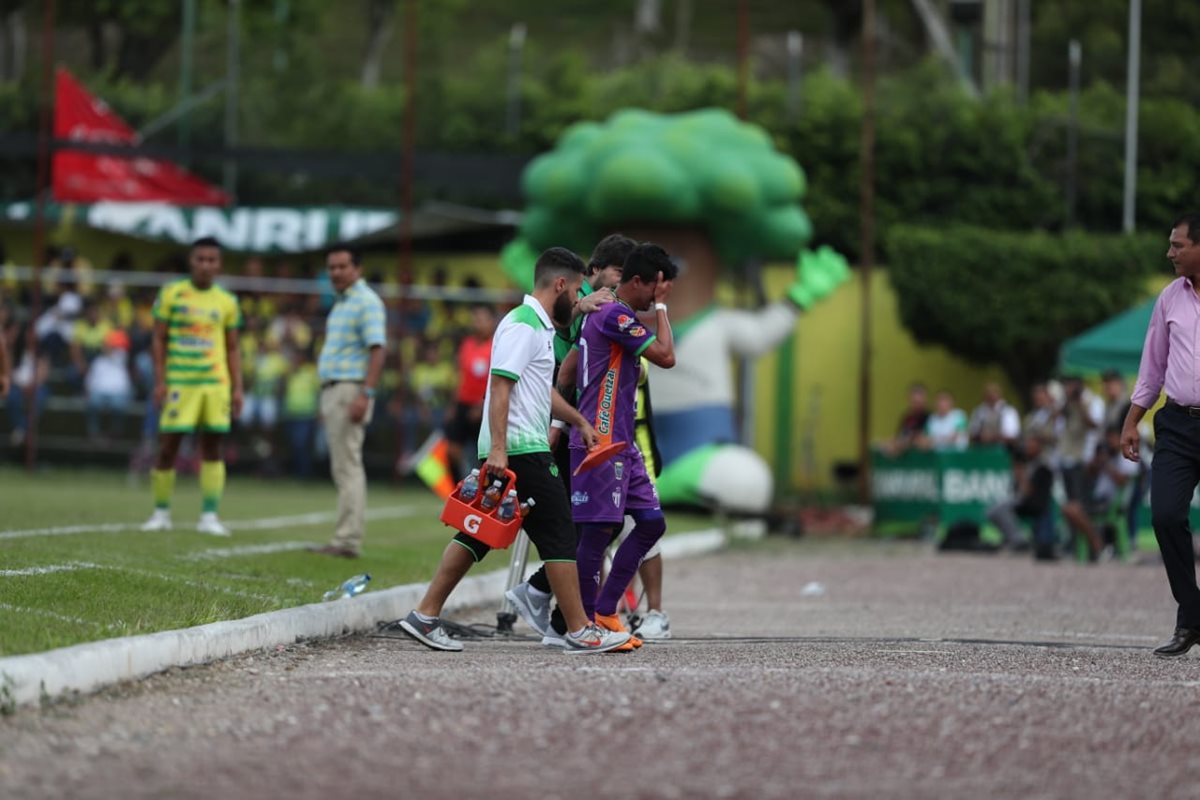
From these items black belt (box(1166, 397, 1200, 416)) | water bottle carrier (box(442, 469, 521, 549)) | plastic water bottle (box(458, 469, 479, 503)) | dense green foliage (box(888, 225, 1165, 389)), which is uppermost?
dense green foliage (box(888, 225, 1165, 389))

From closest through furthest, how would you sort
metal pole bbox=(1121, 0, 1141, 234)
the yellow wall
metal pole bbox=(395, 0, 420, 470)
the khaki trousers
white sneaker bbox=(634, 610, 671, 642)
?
white sneaker bbox=(634, 610, 671, 642)
the khaki trousers
metal pole bbox=(395, 0, 420, 470)
metal pole bbox=(1121, 0, 1141, 234)
the yellow wall

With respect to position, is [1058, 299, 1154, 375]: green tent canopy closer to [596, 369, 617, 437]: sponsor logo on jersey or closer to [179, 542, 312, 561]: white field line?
[179, 542, 312, 561]: white field line

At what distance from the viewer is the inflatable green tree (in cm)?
2273

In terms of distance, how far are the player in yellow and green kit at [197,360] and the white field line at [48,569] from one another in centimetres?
342

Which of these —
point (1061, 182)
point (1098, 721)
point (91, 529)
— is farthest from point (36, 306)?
point (1098, 721)

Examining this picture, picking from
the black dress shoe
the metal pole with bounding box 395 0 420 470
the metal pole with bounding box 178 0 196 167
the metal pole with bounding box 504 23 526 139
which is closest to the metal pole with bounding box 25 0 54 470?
the metal pole with bounding box 395 0 420 470

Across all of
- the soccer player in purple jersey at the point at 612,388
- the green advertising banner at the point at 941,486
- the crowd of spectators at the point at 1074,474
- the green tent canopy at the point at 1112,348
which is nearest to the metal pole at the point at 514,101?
the green advertising banner at the point at 941,486

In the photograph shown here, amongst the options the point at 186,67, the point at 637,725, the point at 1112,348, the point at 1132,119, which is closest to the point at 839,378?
the point at 1132,119

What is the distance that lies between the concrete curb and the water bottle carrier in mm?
1012

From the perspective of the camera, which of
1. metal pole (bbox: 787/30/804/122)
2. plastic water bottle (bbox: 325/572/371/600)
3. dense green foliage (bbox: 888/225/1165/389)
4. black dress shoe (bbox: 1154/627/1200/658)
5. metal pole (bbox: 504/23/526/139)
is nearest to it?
black dress shoe (bbox: 1154/627/1200/658)

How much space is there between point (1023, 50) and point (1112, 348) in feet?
54.7

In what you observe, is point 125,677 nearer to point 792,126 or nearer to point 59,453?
point 59,453

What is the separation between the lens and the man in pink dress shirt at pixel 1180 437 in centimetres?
952

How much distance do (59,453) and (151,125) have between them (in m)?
9.60
